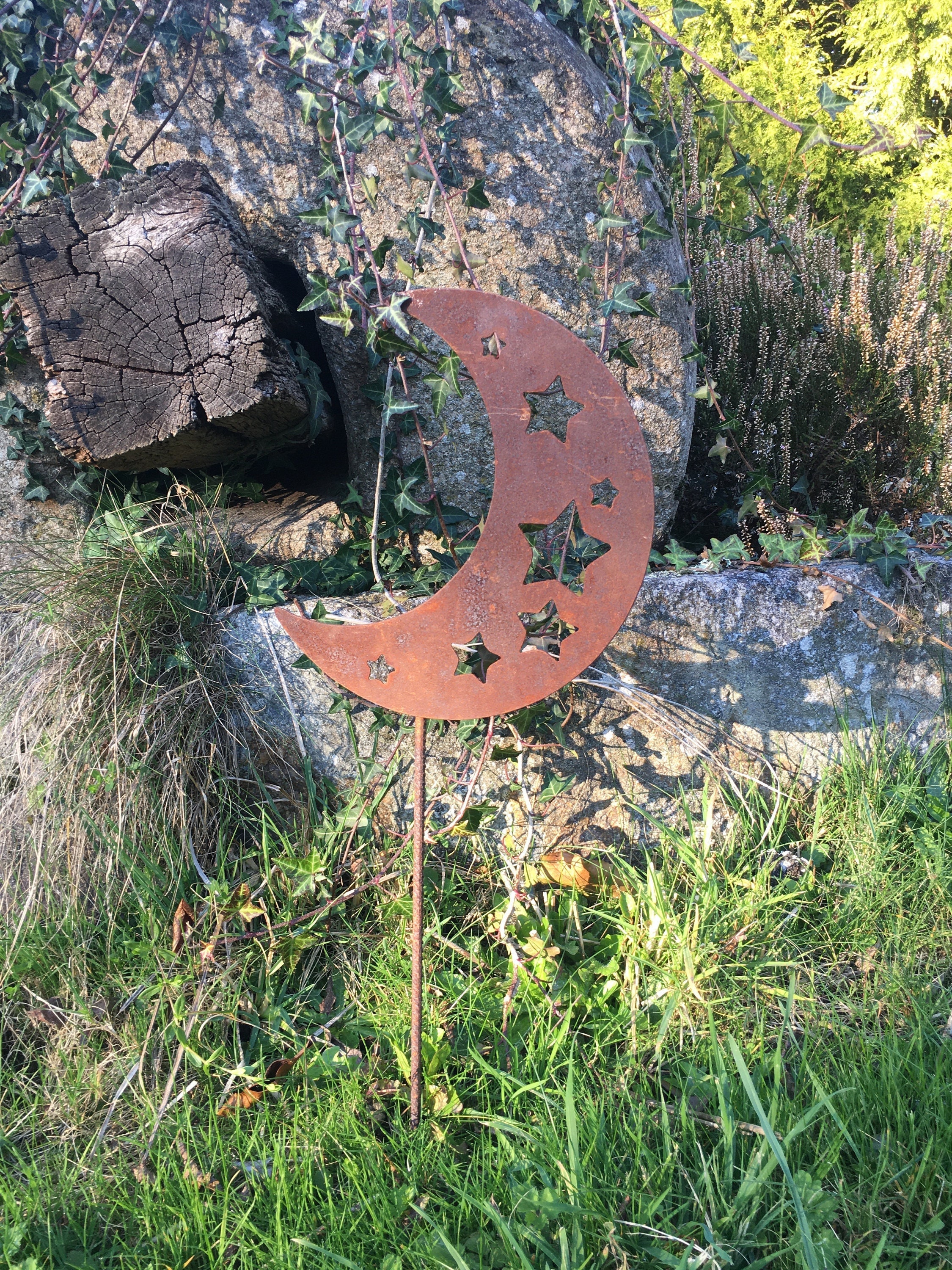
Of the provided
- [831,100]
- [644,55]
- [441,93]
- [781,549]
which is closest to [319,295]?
[441,93]

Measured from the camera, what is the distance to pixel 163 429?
219 centimetres

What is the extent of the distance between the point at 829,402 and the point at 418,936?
2271 mm

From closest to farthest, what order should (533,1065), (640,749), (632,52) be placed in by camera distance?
(533,1065) → (632,52) → (640,749)

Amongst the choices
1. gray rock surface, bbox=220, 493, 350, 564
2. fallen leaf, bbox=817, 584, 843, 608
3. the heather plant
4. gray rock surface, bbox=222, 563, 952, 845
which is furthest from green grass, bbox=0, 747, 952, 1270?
the heather plant

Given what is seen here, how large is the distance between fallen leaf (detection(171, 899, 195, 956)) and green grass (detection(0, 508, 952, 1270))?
0.02 m

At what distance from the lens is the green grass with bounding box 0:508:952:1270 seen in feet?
4.59

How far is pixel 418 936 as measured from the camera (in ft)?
5.12

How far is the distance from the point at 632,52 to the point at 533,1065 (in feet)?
6.95

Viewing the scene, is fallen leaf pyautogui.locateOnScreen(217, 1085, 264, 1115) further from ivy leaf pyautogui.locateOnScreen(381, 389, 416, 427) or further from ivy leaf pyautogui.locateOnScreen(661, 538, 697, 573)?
ivy leaf pyautogui.locateOnScreen(661, 538, 697, 573)

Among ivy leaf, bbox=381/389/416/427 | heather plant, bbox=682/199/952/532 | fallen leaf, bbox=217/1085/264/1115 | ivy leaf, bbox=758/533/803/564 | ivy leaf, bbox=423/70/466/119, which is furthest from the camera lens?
heather plant, bbox=682/199/952/532

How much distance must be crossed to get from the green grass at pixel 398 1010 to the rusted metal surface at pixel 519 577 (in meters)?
0.59

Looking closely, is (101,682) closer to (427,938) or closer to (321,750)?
(321,750)

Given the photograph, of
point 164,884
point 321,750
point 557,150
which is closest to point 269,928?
point 164,884

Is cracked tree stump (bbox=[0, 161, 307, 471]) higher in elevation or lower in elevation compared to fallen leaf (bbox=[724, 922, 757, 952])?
higher
